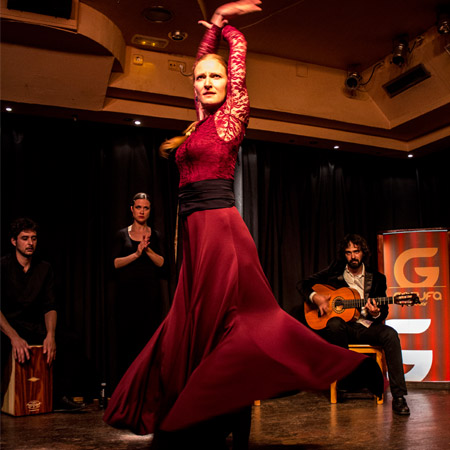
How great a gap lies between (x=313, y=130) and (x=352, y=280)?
203 cm

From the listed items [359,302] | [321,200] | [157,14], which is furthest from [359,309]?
[157,14]

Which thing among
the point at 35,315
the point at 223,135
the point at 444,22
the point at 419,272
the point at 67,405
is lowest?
the point at 67,405

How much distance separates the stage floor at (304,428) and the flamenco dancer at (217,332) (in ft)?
2.44

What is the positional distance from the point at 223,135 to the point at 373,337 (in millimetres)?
2704

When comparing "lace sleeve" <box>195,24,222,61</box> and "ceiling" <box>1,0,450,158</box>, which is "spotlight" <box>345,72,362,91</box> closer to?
"ceiling" <box>1,0,450,158</box>

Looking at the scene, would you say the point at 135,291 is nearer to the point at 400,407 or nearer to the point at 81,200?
the point at 81,200

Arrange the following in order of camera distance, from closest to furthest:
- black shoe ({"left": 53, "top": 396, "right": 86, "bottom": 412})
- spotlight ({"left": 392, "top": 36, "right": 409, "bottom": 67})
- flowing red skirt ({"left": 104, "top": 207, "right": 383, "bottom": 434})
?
1. flowing red skirt ({"left": 104, "top": 207, "right": 383, "bottom": 434})
2. black shoe ({"left": 53, "top": 396, "right": 86, "bottom": 412})
3. spotlight ({"left": 392, "top": 36, "right": 409, "bottom": 67})

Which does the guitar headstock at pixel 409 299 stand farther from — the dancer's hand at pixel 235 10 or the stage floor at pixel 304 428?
the dancer's hand at pixel 235 10

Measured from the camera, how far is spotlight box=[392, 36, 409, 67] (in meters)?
4.88

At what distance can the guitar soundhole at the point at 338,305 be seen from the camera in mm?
4133

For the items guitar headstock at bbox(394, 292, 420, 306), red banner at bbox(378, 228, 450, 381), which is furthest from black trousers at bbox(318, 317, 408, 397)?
red banner at bbox(378, 228, 450, 381)

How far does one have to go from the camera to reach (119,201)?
498 centimetres

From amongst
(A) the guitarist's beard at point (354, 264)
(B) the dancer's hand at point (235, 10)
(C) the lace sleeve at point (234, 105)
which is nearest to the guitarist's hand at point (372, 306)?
(A) the guitarist's beard at point (354, 264)

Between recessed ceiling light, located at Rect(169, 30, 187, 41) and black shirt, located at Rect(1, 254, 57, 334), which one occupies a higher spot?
recessed ceiling light, located at Rect(169, 30, 187, 41)
